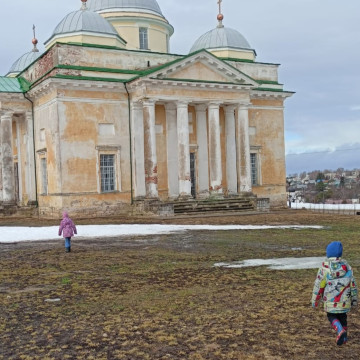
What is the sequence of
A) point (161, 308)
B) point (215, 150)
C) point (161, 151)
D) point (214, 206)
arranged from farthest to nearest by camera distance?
point (161, 151) < point (215, 150) < point (214, 206) < point (161, 308)

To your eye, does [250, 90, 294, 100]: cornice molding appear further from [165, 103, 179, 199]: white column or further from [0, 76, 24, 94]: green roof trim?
[0, 76, 24, 94]: green roof trim

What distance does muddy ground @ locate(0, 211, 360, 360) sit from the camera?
210 inches

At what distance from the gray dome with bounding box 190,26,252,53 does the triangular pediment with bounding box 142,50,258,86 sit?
5993 millimetres

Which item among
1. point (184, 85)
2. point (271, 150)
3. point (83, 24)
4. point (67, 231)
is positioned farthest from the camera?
point (271, 150)

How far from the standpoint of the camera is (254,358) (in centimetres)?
500

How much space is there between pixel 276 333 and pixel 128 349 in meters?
1.70

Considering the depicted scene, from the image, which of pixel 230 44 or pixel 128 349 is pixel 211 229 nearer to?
pixel 128 349

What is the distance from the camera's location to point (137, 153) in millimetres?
27781

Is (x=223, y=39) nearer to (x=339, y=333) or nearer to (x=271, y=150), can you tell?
(x=271, y=150)

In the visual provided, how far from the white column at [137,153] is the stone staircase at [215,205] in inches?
98.2

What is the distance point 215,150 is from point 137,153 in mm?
4378

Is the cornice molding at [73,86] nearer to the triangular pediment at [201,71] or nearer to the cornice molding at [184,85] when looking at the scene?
A: the cornice molding at [184,85]

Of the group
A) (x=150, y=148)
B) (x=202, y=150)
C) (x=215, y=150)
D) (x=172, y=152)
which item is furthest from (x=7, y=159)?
(x=215, y=150)

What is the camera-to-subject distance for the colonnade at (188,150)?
26.7 meters
